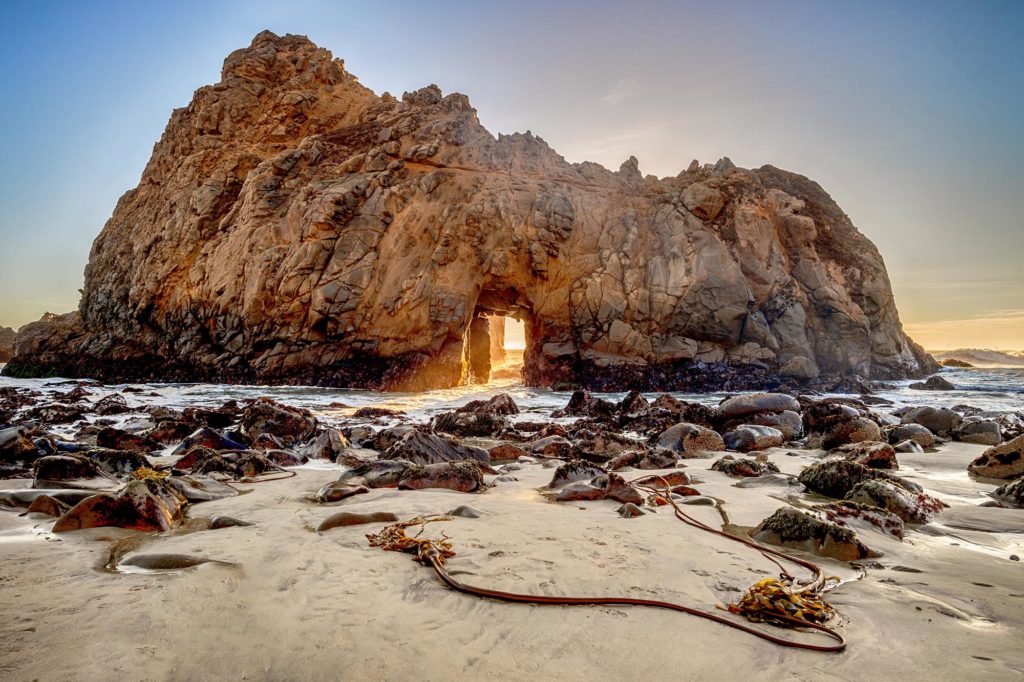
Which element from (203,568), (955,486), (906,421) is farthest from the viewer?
(906,421)

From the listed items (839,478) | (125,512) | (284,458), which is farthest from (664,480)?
(284,458)

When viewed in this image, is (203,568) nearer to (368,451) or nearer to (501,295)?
(368,451)

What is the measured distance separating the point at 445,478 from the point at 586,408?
25.5 ft

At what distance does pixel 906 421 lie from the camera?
31.9 feet

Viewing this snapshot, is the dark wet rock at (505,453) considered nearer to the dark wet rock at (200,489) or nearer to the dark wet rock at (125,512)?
the dark wet rock at (200,489)

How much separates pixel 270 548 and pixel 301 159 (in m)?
24.6

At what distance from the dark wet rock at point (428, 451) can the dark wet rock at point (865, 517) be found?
13.0ft

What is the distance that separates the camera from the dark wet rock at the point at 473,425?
9492 millimetres

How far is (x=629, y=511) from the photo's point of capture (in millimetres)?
3971

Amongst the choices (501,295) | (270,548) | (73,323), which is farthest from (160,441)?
(73,323)

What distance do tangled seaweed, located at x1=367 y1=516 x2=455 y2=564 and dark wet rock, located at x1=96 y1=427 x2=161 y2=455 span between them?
573cm

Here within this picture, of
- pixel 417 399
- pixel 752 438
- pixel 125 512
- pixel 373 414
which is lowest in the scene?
pixel 417 399

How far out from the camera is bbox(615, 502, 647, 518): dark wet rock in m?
3.92

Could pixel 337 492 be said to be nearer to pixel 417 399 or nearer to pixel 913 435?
pixel 913 435
